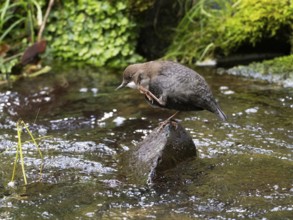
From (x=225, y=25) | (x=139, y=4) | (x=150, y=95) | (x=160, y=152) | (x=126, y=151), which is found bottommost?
(x=126, y=151)

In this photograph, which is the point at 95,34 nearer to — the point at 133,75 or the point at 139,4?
the point at 139,4

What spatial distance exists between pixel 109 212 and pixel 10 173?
1095 mm

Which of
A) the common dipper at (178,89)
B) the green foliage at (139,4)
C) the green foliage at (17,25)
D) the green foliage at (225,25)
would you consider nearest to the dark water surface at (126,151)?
the common dipper at (178,89)

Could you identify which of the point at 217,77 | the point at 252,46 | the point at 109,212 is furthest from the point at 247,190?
the point at 252,46

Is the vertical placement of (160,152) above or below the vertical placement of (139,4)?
below

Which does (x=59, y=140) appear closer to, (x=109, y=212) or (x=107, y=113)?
(x=107, y=113)

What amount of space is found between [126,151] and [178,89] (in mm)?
864

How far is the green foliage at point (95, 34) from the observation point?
773 cm

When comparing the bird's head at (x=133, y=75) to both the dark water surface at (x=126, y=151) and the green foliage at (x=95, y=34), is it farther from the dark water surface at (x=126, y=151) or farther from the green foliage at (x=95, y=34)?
the green foliage at (x=95, y=34)

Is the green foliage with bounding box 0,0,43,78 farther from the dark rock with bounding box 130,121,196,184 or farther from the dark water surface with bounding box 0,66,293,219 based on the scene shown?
the dark rock with bounding box 130,121,196,184

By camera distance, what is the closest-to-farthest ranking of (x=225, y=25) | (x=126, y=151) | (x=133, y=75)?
(x=133, y=75) → (x=126, y=151) → (x=225, y=25)

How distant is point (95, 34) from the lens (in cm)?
780

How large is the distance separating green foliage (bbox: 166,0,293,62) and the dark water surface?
601mm

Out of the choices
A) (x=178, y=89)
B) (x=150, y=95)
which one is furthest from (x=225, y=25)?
Result: (x=178, y=89)
